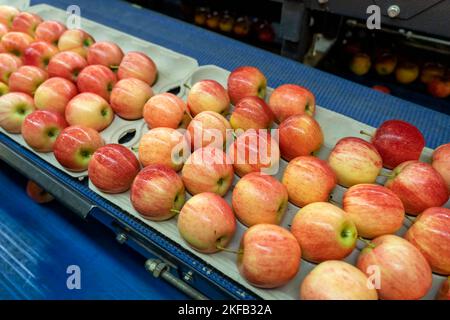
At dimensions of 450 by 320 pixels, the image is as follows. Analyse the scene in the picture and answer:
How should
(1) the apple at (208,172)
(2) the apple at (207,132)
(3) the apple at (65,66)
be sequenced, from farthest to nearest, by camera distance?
(3) the apple at (65,66) < (2) the apple at (207,132) < (1) the apple at (208,172)

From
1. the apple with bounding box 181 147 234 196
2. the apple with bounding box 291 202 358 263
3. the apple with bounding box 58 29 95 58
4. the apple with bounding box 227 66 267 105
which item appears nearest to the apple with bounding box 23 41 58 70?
the apple with bounding box 58 29 95 58

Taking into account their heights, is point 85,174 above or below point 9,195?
above

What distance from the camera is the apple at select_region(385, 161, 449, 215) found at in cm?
89

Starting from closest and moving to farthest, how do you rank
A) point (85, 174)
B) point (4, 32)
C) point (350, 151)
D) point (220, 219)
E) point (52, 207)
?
point (220, 219)
point (350, 151)
point (85, 174)
point (52, 207)
point (4, 32)

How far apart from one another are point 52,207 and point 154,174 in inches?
25.7

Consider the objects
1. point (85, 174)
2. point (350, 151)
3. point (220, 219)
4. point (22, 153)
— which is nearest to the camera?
point (220, 219)

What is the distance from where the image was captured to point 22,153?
122 cm

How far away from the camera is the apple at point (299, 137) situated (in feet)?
3.40

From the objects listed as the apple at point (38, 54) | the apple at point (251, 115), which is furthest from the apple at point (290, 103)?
the apple at point (38, 54)

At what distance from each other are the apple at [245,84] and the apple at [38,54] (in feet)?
2.83

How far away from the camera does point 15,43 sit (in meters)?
1.58

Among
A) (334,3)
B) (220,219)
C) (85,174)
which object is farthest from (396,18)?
(85,174)

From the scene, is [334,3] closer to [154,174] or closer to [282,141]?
[282,141]

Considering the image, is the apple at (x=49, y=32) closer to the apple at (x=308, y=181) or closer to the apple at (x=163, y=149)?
the apple at (x=163, y=149)
